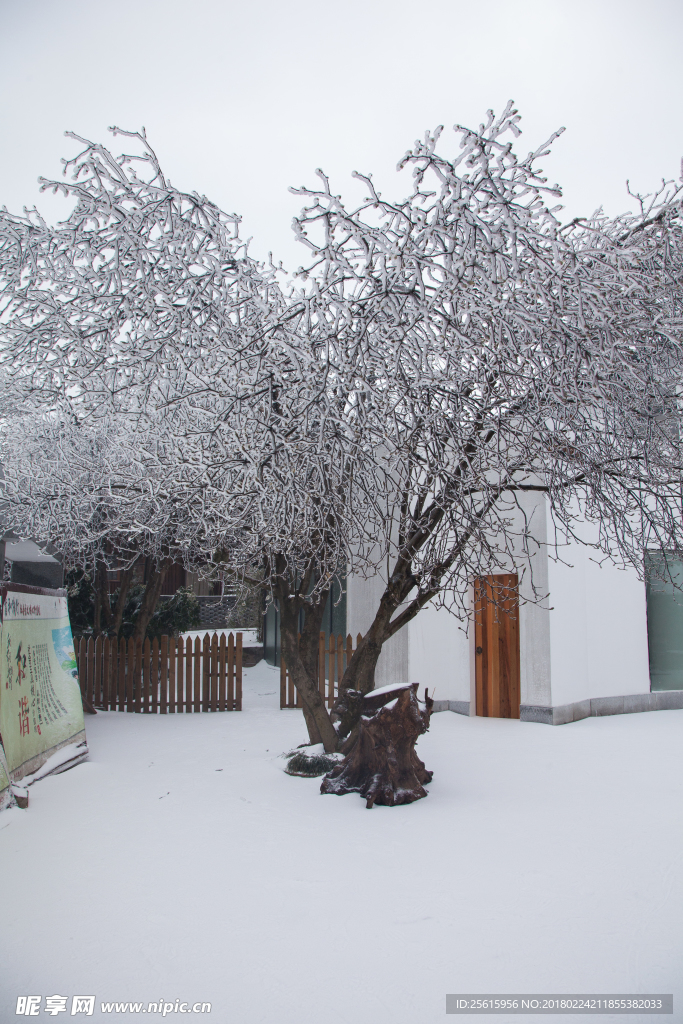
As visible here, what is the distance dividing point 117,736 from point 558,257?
7.72 m

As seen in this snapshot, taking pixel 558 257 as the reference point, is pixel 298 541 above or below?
below

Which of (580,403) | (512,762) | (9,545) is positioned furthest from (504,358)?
(9,545)

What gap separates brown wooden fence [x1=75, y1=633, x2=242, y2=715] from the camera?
10.7 m

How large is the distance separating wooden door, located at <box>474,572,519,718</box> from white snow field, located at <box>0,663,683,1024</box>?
115 inches

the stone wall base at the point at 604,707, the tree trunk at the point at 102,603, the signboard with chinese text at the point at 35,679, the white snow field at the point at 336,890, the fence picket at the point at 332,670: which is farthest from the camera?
the tree trunk at the point at 102,603

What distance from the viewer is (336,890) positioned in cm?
369

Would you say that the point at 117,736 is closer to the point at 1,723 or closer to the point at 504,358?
the point at 1,723

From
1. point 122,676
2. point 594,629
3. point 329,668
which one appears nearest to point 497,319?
point 594,629

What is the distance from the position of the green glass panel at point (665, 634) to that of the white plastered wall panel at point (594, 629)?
10.2 inches

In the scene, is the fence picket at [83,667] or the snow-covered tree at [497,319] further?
the fence picket at [83,667]

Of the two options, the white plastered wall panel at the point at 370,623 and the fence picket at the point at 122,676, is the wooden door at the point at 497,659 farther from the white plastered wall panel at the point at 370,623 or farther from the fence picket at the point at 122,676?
the fence picket at the point at 122,676

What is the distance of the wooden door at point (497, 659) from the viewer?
9492mm

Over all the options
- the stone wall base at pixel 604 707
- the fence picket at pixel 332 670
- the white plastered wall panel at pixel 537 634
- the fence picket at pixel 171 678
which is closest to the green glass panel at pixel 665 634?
the stone wall base at pixel 604 707

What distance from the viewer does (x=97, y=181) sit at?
4.70 m
